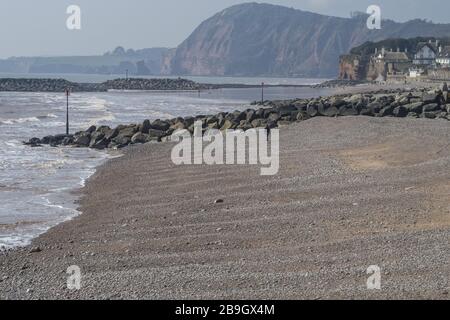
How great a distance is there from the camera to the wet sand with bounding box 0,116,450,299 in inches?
265

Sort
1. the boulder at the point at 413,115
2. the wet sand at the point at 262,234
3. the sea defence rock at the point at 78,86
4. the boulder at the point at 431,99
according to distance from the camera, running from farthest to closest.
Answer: the sea defence rock at the point at 78,86 < the boulder at the point at 431,99 < the boulder at the point at 413,115 < the wet sand at the point at 262,234

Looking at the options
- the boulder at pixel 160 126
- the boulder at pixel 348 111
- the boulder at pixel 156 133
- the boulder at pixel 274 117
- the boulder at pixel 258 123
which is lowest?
the boulder at pixel 156 133

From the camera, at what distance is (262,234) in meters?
8.86

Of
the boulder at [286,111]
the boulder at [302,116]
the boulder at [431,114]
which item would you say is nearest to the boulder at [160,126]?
the boulder at [286,111]

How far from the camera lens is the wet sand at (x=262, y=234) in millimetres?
6738

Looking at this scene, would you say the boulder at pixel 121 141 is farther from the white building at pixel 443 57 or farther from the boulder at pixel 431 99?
the white building at pixel 443 57

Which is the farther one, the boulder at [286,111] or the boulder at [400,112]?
the boulder at [286,111]

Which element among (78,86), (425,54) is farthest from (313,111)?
(425,54)

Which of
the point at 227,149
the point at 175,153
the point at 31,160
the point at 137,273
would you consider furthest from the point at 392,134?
the point at 137,273

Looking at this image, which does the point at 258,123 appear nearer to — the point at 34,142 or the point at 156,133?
the point at 156,133

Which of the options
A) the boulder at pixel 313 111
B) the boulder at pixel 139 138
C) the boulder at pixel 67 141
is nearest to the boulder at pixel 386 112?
the boulder at pixel 313 111

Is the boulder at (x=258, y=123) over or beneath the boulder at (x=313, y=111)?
beneath

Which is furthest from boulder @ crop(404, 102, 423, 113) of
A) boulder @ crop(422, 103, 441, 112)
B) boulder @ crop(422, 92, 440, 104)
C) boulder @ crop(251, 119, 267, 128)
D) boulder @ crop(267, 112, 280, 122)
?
boulder @ crop(251, 119, 267, 128)

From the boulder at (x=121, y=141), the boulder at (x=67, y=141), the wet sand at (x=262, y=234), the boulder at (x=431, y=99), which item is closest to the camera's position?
the wet sand at (x=262, y=234)
